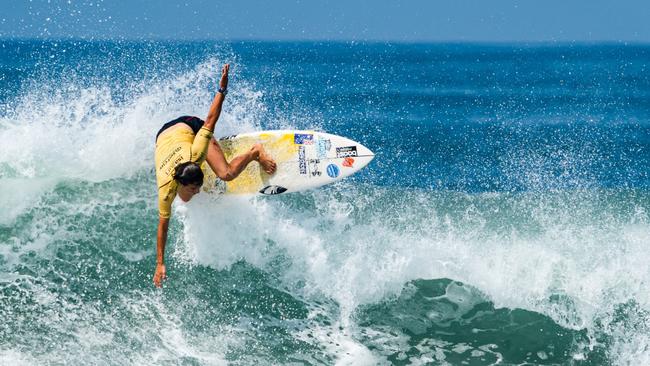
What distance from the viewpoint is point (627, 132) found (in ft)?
56.3

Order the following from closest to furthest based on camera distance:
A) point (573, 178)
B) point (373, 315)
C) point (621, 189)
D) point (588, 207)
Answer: point (373, 315), point (588, 207), point (621, 189), point (573, 178)

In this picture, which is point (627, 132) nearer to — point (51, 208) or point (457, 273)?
point (457, 273)

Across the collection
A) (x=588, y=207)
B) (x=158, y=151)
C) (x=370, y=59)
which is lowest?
(x=588, y=207)

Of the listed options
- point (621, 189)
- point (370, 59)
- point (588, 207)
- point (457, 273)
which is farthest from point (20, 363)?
point (370, 59)

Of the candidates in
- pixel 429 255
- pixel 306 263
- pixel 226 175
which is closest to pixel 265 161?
pixel 226 175

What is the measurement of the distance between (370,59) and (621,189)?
844 inches

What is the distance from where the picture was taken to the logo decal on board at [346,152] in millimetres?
9234

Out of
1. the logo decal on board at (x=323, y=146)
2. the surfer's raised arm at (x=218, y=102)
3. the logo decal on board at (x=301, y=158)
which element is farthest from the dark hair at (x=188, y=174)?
the logo decal on board at (x=323, y=146)

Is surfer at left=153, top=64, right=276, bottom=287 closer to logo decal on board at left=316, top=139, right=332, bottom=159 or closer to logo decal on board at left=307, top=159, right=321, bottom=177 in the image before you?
logo decal on board at left=307, top=159, right=321, bottom=177

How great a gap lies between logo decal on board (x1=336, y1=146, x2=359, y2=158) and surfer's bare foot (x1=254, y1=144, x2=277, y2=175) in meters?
0.70

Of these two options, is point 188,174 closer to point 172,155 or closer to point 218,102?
point 172,155

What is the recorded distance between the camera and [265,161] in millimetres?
8961

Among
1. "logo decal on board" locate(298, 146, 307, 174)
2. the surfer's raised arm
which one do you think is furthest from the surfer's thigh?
"logo decal on board" locate(298, 146, 307, 174)

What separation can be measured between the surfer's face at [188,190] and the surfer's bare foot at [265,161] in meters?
0.90
